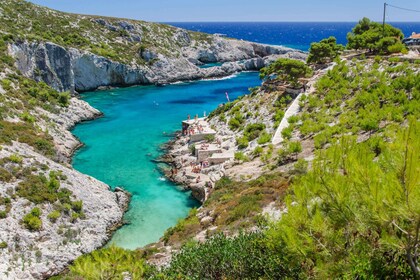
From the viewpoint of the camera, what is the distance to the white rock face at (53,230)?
63.9 feet

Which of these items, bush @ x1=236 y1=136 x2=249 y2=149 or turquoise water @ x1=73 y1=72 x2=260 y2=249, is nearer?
turquoise water @ x1=73 y1=72 x2=260 y2=249

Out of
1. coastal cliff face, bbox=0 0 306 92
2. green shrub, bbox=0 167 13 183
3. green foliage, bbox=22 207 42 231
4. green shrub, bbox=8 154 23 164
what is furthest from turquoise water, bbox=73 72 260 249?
green shrub, bbox=8 154 23 164

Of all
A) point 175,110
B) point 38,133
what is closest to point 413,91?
point 38,133

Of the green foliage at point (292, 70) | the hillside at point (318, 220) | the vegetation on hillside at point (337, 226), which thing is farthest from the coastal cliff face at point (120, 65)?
the vegetation on hillside at point (337, 226)

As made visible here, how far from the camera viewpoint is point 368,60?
39.9 metres

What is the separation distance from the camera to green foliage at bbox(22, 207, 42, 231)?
21469 mm

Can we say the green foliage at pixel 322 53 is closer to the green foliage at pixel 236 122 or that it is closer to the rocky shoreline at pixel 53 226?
the green foliage at pixel 236 122

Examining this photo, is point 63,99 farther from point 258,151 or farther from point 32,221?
point 32,221

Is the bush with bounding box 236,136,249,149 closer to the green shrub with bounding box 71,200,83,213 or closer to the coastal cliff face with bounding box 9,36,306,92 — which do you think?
the green shrub with bounding box 71,200,83,213

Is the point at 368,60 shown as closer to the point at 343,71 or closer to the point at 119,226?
the point at 343,71

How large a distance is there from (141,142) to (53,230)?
22603mm

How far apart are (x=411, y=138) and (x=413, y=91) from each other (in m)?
24.4

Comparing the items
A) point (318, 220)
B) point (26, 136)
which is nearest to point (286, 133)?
point (26, 136)

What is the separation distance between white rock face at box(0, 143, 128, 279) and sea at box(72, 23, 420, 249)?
1.36 m
